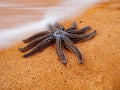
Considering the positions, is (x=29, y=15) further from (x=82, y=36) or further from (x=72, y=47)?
(x=72, y=47)

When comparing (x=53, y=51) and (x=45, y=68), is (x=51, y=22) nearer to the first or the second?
(x=53, y=51)

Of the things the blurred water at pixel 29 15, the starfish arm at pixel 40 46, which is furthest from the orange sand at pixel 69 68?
the blurred water at pixel 29 15

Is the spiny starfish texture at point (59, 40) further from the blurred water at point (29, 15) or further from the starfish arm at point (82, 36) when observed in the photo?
the blurred water at point (29, 15)

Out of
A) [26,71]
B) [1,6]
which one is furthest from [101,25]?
[1,6]

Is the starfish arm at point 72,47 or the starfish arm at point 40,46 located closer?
the starfish arm at point 72,47

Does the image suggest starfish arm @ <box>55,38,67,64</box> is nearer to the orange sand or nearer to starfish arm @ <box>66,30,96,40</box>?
the orange sand

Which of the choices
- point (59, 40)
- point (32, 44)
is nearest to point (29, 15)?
point (32, 44)
